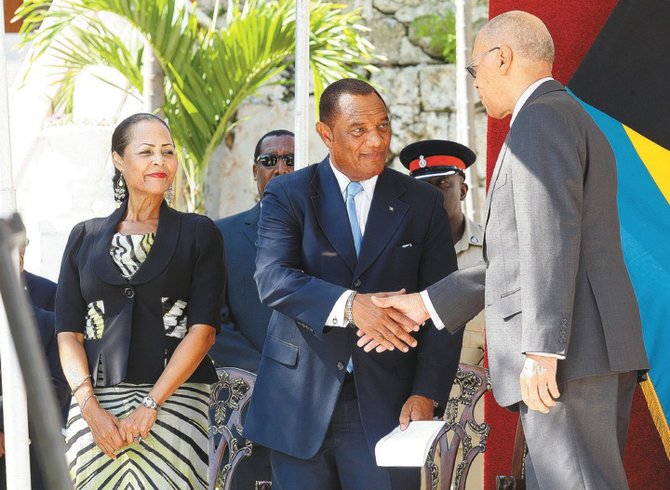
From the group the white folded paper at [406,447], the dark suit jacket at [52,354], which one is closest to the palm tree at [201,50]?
the dark suit jacket at [52,354]

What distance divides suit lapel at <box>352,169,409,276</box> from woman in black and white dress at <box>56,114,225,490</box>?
612 millimetres

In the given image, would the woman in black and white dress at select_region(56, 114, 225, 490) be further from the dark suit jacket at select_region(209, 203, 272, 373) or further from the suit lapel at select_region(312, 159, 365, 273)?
the dark suit jacket at select_region(209, 203, 272, 373)

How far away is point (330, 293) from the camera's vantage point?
11.7ft

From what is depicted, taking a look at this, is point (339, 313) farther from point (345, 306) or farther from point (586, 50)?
point (586, 50)

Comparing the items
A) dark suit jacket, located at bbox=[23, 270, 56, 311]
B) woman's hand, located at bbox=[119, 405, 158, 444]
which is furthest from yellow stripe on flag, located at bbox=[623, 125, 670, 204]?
dark suit jacket, located at bbox=[23, 270, 56, 311]

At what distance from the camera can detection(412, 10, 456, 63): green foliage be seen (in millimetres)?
12123

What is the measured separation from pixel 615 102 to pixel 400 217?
126 cm

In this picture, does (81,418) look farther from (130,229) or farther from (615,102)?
(615,102)

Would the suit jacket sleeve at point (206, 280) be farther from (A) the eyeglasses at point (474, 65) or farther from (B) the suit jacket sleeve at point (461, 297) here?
(A) the eyeglasses at point (474, 65)

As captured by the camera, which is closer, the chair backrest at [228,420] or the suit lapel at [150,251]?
the suit lapel at [150,251]

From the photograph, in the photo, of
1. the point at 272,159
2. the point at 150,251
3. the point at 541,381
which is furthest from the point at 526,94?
the point at 272,159

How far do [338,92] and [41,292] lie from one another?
1.88 meters

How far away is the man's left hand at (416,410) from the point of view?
362 centimetres

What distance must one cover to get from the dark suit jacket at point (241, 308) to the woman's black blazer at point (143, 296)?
0.89 metres
